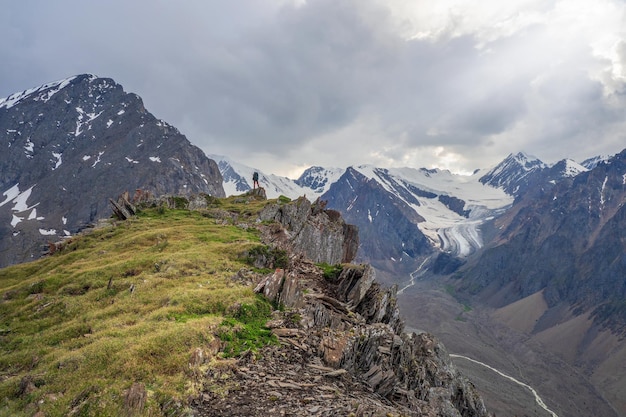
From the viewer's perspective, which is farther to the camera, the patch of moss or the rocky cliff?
the patch of moss

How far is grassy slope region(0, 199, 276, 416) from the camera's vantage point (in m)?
13.0

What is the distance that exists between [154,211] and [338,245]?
35.5 meters

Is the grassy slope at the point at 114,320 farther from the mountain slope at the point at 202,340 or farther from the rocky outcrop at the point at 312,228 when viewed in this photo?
the rocky outcrop at the point at 312,228

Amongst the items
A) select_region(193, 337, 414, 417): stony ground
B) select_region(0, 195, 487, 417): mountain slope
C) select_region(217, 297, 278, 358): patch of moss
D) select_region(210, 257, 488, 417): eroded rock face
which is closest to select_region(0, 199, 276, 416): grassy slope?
select_region(0, 195, 487, 417): mountain slope

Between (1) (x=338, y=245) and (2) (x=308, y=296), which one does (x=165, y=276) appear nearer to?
(2) (x=308, y=296)

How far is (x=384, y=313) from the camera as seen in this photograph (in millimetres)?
33750

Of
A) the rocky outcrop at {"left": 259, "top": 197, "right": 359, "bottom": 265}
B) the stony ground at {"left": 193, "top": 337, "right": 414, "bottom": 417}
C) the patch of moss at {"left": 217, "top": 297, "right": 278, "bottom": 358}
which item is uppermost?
the rocky outcrop at {"left": 259, "top": 197, "right": 359, "bottom": 265}

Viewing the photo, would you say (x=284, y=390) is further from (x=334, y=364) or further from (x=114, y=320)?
(x=114, y=320)

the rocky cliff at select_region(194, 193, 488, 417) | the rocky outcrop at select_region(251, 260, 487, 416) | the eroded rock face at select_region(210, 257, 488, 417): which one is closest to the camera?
the rocky cliff at select_region(194, 193, 488, 417)

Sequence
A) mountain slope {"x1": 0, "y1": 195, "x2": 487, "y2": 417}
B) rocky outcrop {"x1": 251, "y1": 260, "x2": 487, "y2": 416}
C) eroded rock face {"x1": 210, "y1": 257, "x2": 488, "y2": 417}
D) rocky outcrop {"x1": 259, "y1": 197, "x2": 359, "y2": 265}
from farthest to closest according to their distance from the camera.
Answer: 1. rocky outcrop {"x1": 259, "y1": 197, "x2": 359, "y2": 265}
2. rocky outcrop {"x1": 251, "y1": 260, "x2": 487, "y2": 416}
3. eroded rock face {"x1": 210, "y1": 257, "x2": 488, "y2": 417}
4. mountain slope {"x1": 0, "y1": 195, "x2": 487, "y2": 417}

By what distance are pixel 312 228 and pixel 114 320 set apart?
144ft

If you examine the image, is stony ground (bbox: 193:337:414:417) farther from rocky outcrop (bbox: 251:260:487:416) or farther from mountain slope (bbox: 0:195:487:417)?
rocky outcrop (bbox: 251:260:487:416)

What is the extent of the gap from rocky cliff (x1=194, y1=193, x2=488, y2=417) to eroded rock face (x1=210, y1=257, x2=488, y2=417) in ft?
0.16

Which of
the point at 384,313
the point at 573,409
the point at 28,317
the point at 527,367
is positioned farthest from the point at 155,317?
the point at 527,367
